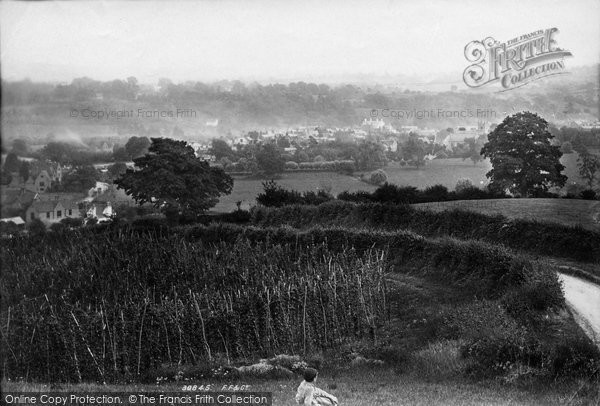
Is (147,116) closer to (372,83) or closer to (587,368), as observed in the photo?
(372,83)

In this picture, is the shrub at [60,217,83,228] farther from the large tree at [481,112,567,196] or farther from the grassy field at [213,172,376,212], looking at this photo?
the large tree at [481,112,567,196]

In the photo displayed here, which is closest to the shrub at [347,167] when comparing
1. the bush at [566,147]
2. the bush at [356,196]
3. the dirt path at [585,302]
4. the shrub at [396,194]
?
the bush at [356,196]

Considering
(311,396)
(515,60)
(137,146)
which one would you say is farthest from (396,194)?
(311,396)

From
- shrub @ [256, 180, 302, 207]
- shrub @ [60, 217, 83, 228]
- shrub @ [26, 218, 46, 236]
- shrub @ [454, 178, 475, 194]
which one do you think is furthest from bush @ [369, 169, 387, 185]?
shrub @ [26, 218, 46, 236]

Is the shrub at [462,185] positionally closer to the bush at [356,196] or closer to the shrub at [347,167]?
the bush at [356,196]

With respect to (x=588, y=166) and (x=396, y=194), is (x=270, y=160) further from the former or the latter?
(x=588, y=166)


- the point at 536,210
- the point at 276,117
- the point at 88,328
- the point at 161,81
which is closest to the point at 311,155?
the point at 276,117
